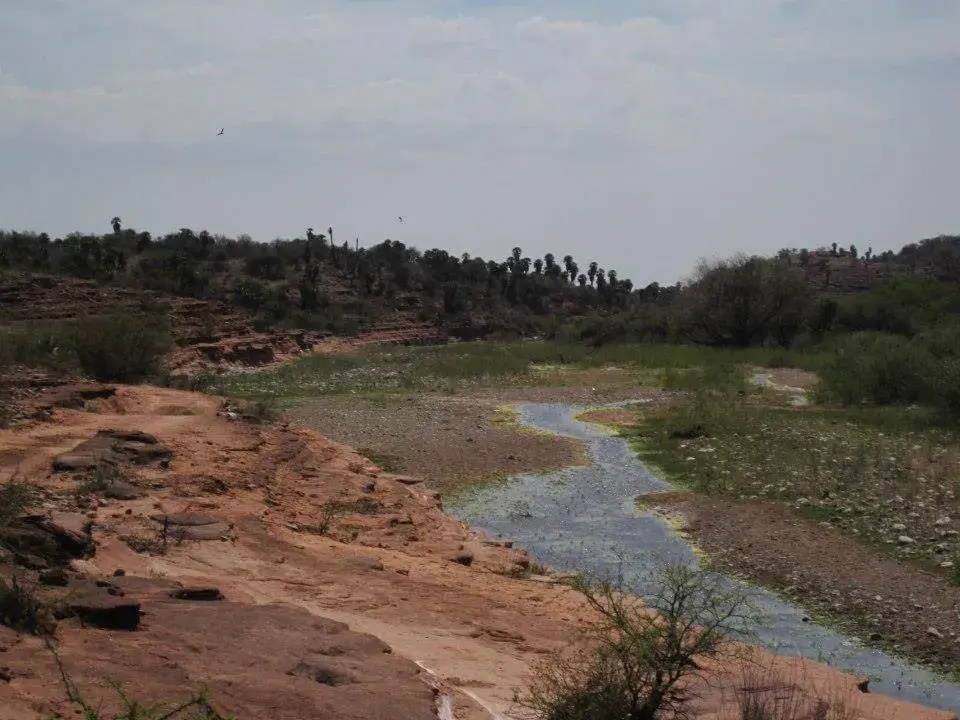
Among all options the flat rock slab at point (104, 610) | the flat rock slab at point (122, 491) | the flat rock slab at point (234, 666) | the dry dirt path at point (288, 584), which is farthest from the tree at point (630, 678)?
the flat rock slab at point (122, 491)

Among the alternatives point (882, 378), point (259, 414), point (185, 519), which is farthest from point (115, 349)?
point (882, 378)

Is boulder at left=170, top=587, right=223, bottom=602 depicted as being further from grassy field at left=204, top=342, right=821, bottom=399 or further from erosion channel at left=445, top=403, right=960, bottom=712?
grassy field at left=204, top=342, right=821, bottom=399

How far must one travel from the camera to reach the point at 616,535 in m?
15.9

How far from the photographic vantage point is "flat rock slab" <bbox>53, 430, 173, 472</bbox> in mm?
13208

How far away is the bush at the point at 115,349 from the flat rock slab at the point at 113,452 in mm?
9256

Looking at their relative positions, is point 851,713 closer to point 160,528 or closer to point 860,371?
point 160,528

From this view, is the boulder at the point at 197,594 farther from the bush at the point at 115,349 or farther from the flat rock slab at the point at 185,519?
the bush at the point at 115,349

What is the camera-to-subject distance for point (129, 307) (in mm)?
50969

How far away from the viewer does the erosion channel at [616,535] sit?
9823 mm

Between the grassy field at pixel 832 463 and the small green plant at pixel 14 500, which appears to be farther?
the grassy field at pixel 832 463

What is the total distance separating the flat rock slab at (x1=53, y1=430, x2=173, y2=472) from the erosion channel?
562cm

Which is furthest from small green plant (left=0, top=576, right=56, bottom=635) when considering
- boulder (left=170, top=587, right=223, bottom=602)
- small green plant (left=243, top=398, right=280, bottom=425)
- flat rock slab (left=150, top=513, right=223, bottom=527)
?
small green plant (left=243, top=398, right=280, bottom=425)

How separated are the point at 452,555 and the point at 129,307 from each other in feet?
139

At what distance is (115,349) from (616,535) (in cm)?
1484
